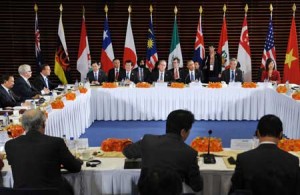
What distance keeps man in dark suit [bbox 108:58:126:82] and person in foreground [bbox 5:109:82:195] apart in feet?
21.1

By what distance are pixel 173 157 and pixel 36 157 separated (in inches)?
39.9

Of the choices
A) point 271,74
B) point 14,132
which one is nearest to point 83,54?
point 271,74

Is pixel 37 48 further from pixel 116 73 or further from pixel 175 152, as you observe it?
pixel 175 152

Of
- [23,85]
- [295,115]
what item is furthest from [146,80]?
[295,115]

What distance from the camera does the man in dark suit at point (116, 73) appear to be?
9633 mm

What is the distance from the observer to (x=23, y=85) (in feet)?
25.5

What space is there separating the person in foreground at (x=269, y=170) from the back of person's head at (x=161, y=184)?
81 centimetres

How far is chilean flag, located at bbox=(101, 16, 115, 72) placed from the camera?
10.8 m

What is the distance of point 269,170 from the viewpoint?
271 centimetres

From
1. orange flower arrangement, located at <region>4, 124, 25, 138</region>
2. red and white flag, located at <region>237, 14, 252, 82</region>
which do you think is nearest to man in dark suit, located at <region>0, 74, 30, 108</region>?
orange flower arrangement, located at <region>4, 124, 25, 138</region>

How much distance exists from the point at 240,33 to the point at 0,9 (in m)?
6.54

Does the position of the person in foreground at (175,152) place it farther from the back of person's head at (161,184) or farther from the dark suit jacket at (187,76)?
the dark suit jacket at (187,76)

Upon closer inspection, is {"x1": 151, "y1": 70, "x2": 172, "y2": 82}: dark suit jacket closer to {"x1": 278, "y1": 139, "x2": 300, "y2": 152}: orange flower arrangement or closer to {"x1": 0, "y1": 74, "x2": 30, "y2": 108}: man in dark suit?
{"x1": 0, "y1": 74, "x2": 30, "y2": 108}: man in dark suit

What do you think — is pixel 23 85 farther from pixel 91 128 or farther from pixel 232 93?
pixel 232 93
